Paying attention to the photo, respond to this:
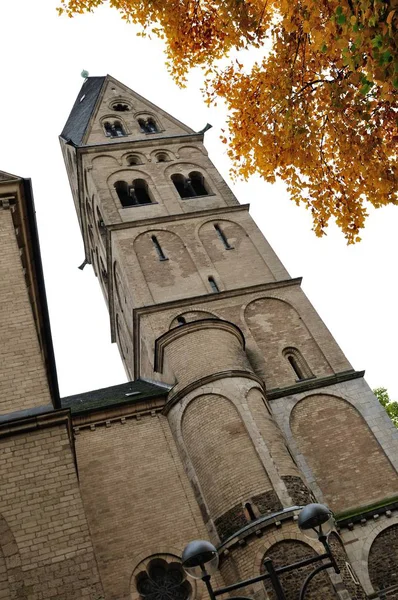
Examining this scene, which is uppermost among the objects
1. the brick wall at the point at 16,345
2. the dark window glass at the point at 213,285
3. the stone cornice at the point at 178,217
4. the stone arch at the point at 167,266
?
the stone cornice at the point at 178,217

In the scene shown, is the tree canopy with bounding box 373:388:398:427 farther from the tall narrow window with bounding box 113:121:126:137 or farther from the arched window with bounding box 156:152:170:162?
the tall narrow window with bounding box 113:121:126:137

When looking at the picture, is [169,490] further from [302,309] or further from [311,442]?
[302,309]

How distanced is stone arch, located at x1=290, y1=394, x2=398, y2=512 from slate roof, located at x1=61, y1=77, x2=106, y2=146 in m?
19.0

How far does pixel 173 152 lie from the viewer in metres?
29.7

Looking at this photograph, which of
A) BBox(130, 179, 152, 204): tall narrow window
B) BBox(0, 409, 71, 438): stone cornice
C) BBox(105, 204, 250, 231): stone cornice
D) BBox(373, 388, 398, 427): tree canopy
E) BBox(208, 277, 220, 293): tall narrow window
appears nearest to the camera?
BBox(0, 409, 71, 438): stone cornice

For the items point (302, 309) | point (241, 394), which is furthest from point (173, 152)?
point (241, 394)

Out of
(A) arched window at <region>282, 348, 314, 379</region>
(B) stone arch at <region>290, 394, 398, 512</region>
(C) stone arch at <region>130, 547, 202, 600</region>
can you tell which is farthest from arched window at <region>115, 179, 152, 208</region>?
(C) stone arch at <region>130, 547, 202, 600</region>

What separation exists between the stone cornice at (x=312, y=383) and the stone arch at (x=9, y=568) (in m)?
11.0

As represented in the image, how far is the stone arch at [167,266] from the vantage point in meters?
22.6

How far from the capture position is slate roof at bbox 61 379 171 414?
694 inches

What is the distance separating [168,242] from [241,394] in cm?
979

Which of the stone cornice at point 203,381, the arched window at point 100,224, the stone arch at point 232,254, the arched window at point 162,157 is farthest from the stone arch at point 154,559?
the arched window at point 162,157

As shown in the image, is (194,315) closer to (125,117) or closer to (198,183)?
(198,183)

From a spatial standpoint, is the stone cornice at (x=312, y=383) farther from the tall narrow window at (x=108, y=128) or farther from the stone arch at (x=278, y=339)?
the tall narrow window at (x=108, y=128)
